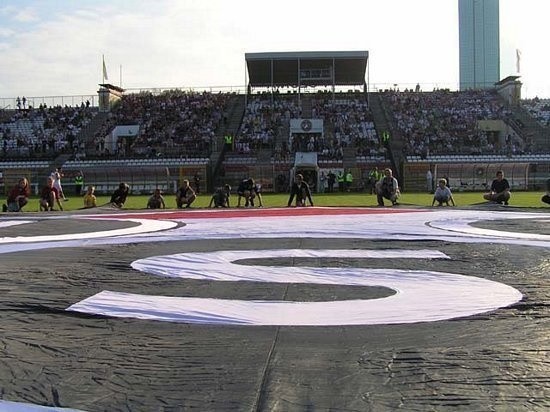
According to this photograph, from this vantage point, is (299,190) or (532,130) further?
(532,130)

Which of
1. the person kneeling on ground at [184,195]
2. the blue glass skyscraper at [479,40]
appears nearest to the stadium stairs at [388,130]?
the person kneeling on ground at [184,195]

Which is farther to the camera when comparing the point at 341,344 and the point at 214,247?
the point at 214,247

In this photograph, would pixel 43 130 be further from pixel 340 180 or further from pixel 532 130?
pixel 532 130

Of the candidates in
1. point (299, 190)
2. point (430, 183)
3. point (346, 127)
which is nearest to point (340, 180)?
point (430, 183)

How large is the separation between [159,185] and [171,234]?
90.1ft

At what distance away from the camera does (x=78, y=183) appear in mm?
36219

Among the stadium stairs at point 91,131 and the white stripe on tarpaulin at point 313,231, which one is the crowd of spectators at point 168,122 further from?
the white stripe on tarpaulin at point 313,231

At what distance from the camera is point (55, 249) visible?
26.6 ft

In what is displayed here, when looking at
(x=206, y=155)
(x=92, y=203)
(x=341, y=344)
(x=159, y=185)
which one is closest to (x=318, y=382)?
(x=341, y=344)

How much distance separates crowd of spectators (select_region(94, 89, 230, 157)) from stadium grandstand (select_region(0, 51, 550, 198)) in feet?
0.38

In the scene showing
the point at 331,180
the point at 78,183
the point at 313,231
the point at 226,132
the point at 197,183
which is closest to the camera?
the point at 313,231

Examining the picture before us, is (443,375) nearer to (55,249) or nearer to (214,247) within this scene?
(214,247)

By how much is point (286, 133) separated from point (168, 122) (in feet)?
32.4

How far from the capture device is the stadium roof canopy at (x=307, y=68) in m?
48.5
